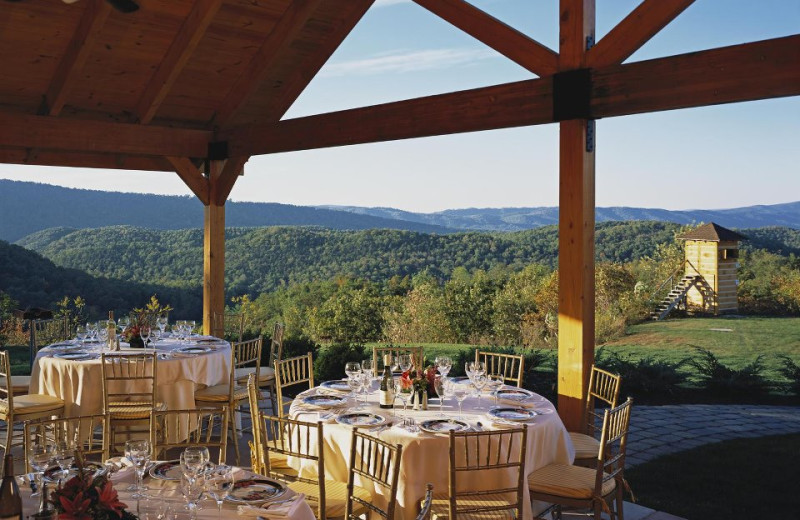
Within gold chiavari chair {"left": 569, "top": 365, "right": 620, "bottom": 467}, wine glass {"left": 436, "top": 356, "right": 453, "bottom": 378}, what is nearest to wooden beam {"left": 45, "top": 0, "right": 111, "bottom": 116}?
wine glass {"left": 436, "top": 356, "right": 453, "bottom": 378}

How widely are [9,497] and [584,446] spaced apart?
372cm

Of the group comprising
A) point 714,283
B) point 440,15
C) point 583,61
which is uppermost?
point 440,15

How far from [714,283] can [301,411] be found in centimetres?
1151

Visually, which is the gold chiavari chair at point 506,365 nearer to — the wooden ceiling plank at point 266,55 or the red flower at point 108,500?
the red flower at point 108,500

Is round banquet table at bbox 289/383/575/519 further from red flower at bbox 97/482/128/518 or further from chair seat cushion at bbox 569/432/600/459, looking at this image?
red flower at bbox 97/482/128/518

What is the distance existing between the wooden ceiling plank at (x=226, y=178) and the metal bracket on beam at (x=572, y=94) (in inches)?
194

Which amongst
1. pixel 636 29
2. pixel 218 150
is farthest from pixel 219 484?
pixel 218 150

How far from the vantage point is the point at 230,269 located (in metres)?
21.7

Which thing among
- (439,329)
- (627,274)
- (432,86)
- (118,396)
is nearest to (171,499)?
(118,396)

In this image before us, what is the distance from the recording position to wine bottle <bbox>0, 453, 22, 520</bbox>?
8.21ft

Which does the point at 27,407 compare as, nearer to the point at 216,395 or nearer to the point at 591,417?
the point at 216,395

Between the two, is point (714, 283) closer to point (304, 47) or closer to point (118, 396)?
point (304, 47)

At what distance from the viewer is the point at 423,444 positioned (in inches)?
163

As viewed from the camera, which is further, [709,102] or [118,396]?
[118,396]
